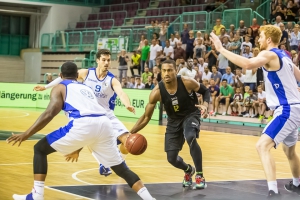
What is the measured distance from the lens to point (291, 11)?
75.2 feet

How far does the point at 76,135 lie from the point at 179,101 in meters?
2.38

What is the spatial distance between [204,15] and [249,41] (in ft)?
16.7

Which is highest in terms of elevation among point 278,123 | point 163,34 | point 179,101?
point 163,34

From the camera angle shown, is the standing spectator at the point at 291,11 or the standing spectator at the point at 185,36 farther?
the standing spectator at the point at 185,36

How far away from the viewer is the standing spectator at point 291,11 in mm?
22889

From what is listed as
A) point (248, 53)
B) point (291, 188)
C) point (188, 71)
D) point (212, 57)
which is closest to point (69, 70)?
point (291, 188)

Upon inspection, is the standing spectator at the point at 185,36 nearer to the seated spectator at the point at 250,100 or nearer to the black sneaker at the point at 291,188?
the seated spectator at the point at 250,100

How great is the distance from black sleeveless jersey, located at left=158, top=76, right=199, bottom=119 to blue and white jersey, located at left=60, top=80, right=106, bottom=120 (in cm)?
195

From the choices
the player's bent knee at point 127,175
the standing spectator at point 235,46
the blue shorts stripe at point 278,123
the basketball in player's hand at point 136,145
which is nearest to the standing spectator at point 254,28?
the standing spectator at point 235,46

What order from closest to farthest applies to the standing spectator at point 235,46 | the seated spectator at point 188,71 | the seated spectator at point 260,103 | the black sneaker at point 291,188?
the black sneaker at point 291,188, the seated spectator at point 260,103, the standing spectator at point 235,46, the seated spectator at point 188,71

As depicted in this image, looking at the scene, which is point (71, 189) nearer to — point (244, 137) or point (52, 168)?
point (52, 168)

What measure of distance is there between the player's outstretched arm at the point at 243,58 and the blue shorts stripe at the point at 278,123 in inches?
29.5

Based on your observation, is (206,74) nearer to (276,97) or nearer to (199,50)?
(199,50)

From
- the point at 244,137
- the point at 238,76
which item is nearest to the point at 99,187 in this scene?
the point at 244,137
